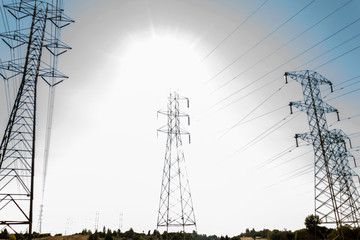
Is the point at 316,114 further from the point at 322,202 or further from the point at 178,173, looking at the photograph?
the point at 178,173

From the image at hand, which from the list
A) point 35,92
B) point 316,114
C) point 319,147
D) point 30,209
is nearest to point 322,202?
point 319,147

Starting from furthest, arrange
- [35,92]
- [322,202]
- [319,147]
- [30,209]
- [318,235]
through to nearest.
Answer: [318,235]
[319,147]
[322,202]
[35,92]
[30,209]

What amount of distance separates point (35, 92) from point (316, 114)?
27885mm

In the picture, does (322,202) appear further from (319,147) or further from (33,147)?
(33,147)

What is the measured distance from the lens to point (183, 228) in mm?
27906

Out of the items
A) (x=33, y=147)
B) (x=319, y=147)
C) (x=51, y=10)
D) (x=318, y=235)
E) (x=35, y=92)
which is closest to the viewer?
(x=33, y=147)

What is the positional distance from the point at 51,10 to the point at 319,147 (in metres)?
29.3

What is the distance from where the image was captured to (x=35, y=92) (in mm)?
18750

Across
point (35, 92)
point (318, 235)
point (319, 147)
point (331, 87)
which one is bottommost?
point (318, 235)

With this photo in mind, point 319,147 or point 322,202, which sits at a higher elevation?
point 319,147

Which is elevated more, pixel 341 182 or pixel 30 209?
pixel 341 182

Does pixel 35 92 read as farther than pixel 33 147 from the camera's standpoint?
Yes

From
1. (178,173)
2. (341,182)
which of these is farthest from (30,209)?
(341,182)

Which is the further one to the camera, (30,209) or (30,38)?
(30,38)
